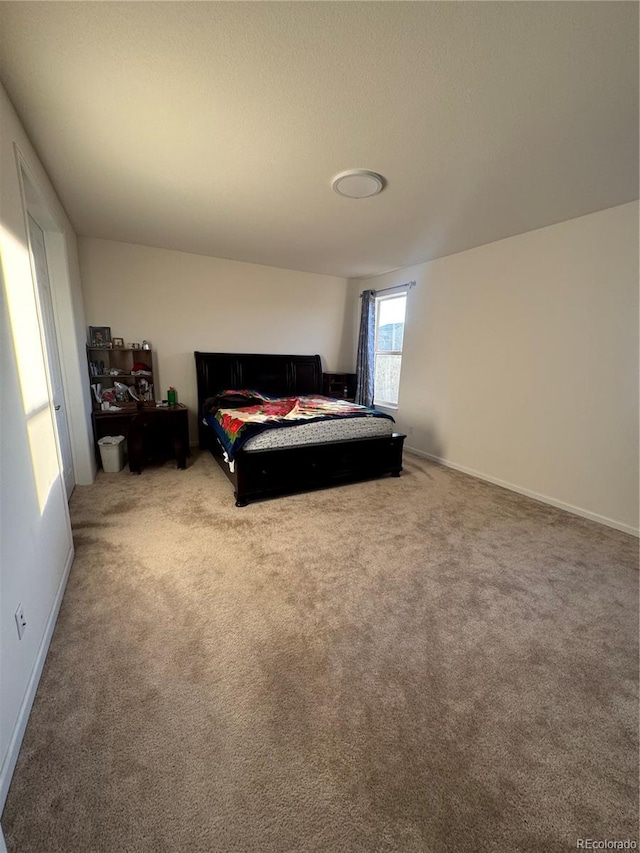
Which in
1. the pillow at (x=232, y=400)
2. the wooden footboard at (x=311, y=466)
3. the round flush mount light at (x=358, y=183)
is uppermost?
the round flush mount light at (x=358, y=183)

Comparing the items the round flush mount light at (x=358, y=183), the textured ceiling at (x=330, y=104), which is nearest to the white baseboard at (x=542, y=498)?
the textured ceiling at (x=330, y=104)

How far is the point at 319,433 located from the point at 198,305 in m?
2.54

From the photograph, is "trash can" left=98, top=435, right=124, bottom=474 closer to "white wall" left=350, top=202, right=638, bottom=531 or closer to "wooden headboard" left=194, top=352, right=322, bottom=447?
"wooden headboard" left=194, top=352, right=322, bottom=447

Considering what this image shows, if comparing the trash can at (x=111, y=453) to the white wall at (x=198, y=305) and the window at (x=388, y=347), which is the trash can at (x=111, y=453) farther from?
the window at (x=388, y=347)

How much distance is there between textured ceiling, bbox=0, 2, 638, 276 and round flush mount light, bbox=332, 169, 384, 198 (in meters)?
0.06

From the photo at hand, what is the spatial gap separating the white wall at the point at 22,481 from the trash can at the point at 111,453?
156cm

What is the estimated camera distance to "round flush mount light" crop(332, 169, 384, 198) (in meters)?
2.19

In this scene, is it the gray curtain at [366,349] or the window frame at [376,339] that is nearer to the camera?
the window frame at [376,339]

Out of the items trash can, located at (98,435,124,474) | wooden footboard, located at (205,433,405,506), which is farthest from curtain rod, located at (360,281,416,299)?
trash can, located at (98,435,124,474)

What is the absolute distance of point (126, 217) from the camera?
3.05m

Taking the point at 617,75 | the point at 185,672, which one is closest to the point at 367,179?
the point at 617,75

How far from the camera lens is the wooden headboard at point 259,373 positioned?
14.4 feet

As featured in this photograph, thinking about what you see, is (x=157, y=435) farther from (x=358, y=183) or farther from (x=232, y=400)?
(x=358, y=183)

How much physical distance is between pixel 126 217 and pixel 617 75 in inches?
137
